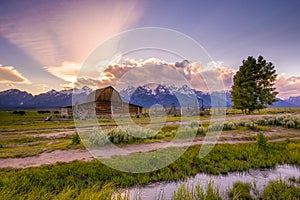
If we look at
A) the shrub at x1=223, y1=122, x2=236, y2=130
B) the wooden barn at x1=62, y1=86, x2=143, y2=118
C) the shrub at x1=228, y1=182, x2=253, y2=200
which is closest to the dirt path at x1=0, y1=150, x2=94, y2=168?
the shrub at x1=228, y1=182, x2=253, y2=200

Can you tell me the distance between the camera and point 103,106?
4559cm

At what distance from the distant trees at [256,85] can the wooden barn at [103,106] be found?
3004 centimetres

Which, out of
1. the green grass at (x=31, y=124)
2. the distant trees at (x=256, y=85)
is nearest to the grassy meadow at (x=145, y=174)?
the green grass at (x=31, y=124)

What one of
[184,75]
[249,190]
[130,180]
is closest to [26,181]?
[130,180]

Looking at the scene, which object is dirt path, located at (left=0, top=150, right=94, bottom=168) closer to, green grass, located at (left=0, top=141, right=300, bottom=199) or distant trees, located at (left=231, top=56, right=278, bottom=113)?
green grass, located at (left=0, top=141, right=300, bottom=199)

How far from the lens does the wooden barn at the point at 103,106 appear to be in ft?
146

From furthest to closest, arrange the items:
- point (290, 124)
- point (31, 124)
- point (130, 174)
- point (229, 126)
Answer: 1. point (31, 124)
2. point (290, 124)
3. point (229, 126)
4. point (130, 174)

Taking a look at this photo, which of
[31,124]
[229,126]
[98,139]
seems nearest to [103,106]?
[31,124]

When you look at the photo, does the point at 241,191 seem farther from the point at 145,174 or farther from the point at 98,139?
the point at 98,139

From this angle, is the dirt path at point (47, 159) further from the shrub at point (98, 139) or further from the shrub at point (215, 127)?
the shrub at point (215, 127)

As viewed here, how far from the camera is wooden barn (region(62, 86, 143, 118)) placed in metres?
44.5

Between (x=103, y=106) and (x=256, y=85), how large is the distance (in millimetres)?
38265

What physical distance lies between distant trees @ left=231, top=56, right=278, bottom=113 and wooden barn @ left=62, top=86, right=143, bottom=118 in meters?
30.0

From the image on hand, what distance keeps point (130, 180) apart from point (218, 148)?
6.79 m
